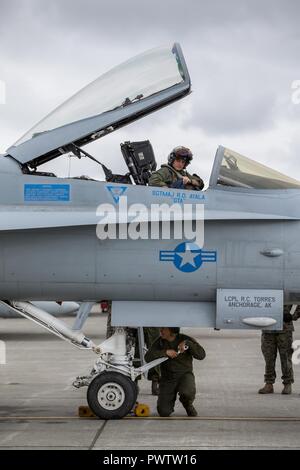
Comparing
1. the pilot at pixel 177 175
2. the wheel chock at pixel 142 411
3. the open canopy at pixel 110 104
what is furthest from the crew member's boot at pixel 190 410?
the open canopy at pixel 110 104

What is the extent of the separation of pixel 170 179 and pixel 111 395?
2.33m

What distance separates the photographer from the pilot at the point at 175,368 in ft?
34.2

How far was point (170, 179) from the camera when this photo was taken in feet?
33.1

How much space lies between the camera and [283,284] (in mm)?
9578

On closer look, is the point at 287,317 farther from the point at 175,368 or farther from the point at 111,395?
the point at 111,395

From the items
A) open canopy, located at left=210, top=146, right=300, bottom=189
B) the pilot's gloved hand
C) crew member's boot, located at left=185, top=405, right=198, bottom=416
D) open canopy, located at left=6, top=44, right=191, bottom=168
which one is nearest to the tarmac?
crew member's boot, located at left=185, top=405, right=198, bottom=416

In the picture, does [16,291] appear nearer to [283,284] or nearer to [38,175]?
[38,175]

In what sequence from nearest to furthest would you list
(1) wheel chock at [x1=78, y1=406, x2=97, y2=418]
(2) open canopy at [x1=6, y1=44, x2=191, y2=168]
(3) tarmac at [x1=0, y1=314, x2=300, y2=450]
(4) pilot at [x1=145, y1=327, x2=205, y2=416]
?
(3) tarmac at [x1=0, y1=314, x2=300, y2=450], (2) open canopy at [x1=6, y1=44, x2=191, y2=168], (1) wheel chock at [x1=78, y1=406, x2=97, y2=418], (4) pilot at [x1=145, y1=327, x2=205, y2=416]

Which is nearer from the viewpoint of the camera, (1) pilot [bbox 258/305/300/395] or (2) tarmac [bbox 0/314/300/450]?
(2) tarmac [bbox 0/314/300/450]

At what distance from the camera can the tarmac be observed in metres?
8.65

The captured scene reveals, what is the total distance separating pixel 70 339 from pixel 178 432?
5.55 ft

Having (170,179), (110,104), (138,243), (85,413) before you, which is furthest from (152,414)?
(110,104)

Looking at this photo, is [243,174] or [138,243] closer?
[138,243]

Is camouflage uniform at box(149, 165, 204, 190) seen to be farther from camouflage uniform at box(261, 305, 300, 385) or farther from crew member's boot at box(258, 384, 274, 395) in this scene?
crew member's boot at box(258, 384, 274, 395)
